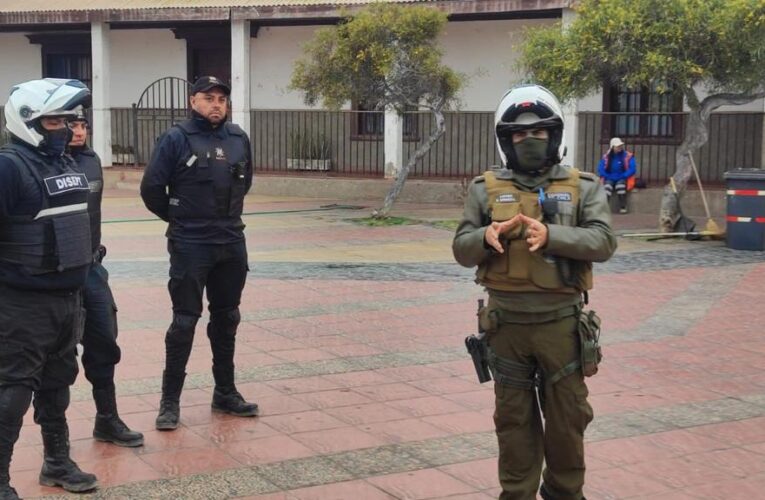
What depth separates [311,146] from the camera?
71.5 ft

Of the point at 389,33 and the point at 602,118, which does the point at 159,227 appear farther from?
the point at 602,118

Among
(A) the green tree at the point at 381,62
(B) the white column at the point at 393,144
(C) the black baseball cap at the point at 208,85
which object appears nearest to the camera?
(C) the black baseball cap at the point at 208,85

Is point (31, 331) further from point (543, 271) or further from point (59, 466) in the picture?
point (543, 271)

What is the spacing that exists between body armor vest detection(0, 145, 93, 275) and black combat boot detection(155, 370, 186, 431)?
4.27ft

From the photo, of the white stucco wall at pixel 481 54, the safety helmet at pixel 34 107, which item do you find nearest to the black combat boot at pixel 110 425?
the safety helmet at pixel 34 107

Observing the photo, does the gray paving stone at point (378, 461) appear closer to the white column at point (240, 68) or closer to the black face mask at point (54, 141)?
the black face mask at point (54, 141)

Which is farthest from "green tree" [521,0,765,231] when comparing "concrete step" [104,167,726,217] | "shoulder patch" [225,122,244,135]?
"shoulder patch" [225,122,244,135]

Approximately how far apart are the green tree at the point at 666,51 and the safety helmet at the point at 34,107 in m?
9.69

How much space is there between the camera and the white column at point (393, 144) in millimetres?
20031

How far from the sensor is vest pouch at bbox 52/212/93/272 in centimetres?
469

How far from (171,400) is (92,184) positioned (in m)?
1.32

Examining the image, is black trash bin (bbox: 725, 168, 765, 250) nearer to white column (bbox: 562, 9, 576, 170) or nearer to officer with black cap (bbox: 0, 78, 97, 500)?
white column (bbox: 562, 9, 576, 170)

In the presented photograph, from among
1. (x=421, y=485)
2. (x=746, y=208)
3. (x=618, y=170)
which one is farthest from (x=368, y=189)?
(x=421, y=485)

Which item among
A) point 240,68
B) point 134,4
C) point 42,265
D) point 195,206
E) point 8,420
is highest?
point 134,4
